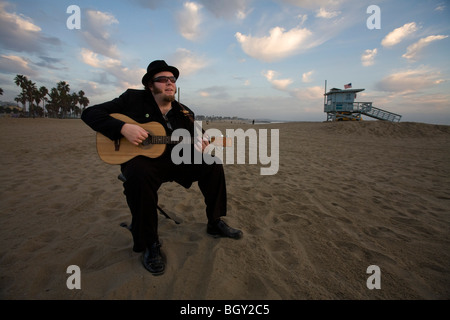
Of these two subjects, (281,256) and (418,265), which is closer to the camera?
(418,265)

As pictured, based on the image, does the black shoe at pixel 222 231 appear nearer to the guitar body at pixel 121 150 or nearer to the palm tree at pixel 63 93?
the guitar body at pixel 121 150

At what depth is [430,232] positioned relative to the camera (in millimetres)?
2455

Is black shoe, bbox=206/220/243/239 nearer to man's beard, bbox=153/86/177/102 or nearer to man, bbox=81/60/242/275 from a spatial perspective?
man, bbox=81/60/242/275

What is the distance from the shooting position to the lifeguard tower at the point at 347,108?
2512cm

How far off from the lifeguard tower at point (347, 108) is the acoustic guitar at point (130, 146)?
2890 centimetres

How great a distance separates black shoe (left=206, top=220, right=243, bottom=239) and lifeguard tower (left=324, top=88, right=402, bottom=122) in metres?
28.6

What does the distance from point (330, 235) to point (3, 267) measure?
3356mm

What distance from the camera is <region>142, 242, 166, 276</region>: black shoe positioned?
1752 millimetres

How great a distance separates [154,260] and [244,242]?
3.20 feet

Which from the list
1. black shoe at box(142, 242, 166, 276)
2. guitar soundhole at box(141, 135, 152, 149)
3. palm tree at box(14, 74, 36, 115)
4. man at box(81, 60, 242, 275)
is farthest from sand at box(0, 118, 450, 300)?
palm tree at box(14, 74, 36, 115)
